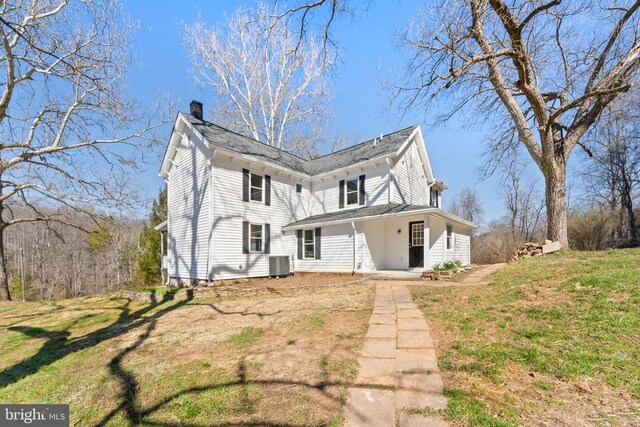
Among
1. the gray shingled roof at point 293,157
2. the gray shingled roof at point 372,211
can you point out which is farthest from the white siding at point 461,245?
the gray shingled roof at point 293,157

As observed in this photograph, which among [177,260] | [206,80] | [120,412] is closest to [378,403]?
[120,412]

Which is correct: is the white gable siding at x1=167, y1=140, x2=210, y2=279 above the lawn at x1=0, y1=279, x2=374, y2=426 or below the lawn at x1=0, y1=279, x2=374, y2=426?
above

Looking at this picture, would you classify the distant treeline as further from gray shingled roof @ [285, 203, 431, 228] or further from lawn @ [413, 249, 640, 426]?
lawn @ [413, 249, 640, 426]

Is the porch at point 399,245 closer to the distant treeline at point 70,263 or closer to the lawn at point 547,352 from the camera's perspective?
the lawn at point 547,352

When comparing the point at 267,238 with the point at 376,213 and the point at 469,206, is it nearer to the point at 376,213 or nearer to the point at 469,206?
the point at 376,213

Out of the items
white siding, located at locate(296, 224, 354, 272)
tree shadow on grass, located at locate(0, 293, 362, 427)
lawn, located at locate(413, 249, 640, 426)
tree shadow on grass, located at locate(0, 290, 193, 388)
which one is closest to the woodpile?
lawn, located at locate(413, 249, 640, 426)

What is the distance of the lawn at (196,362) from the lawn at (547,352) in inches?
47.9

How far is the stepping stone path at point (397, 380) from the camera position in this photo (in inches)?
88.0

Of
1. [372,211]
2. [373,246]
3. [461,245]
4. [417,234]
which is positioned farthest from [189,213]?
[461,245]

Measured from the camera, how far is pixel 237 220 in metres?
11.6

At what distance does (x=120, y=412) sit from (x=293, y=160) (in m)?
14.1

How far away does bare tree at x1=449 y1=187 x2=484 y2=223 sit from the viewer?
1400 inches

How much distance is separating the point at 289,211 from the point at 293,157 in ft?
13.7

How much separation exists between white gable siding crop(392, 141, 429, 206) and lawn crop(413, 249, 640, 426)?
7802mm
